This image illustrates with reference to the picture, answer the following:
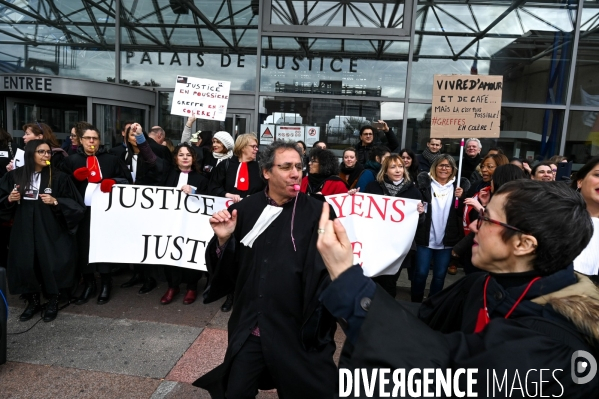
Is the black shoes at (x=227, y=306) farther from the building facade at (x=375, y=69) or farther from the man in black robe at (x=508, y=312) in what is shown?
the building facade at (x=375, y=69)

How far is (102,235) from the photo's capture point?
4539 millimetres

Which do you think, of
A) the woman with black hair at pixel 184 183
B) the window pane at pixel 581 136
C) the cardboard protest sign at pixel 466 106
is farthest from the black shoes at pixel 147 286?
the window pane at pixel 581 136

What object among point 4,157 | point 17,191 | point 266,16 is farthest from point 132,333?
point 266,16

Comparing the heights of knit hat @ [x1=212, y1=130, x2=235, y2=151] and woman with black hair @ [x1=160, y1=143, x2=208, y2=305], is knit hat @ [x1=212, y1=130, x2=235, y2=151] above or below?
above

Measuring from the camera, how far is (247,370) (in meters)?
2.24

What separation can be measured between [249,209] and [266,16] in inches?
Result: 273

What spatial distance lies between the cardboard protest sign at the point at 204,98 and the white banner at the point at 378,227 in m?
2.69

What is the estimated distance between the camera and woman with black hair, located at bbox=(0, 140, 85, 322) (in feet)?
13.1

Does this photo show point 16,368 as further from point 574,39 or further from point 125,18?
point 574,39

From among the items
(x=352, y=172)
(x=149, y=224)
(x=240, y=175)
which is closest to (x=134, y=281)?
(x=149, y=224)

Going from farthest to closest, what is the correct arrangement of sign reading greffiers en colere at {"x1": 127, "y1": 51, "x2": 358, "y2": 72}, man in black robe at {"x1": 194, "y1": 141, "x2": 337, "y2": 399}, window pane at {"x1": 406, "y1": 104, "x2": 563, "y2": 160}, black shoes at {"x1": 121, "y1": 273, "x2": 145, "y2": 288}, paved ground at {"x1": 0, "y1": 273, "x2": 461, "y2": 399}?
1. sign reading greffiers en colere at {"x1": 127, "y1": 51, "x2": 358, "y2": 72}
2. window pane at {"x1": 406, "y1": 104, "x2": 563, "y2": 160}
3. black shoes at {"x1": 121, "y1": 273, "x2": 145, "y2": 288}
4. paved ground at {"x1": 0, "y1": 273, "x2": 461, "y2": 399}
5. man in black robe at {"x1": 194, "y1": 141, "x2": 337, "y2": 399}

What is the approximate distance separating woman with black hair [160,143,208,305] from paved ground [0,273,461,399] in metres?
0.12

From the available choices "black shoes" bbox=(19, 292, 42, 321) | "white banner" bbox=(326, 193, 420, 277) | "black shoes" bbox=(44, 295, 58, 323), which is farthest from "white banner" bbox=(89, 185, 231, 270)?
"white banner" bbox=(326, 193, 420, 277)

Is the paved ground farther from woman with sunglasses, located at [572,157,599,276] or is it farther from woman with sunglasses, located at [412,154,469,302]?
woman with sunglasses, located at [572,157,599,276]
